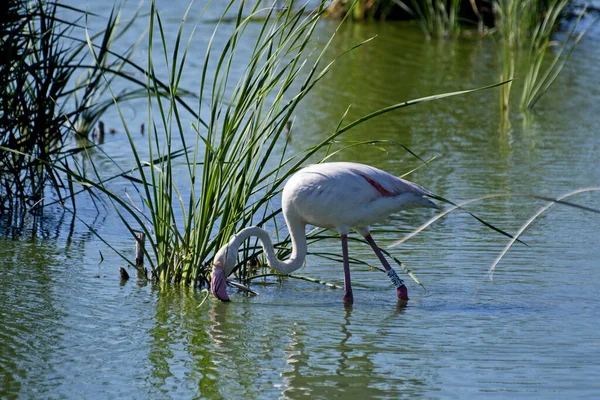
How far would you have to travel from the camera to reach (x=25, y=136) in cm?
684

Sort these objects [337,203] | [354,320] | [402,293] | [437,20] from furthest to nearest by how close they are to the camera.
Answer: [437,20] < [402,293] < [337,203] < [354,320]

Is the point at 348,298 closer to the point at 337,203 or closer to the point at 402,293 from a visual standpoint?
the point at 402,293

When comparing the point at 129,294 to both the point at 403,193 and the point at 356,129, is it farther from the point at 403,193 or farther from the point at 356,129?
the point at 356,129

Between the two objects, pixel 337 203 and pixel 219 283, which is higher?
pixel 337 203

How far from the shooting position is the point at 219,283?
17.9 ft

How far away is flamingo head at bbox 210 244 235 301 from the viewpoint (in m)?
5.44

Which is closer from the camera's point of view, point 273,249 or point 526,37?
point 273,249

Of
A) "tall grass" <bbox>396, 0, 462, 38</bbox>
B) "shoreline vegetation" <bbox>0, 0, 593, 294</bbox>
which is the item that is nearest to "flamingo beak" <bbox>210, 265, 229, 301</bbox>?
"shoreline vegetation" <bbox>0, 0, 593, 294</bbox>

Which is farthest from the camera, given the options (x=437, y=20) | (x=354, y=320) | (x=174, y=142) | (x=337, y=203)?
(x=437, y=20)

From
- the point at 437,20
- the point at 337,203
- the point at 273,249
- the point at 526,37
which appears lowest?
the point at 273,249

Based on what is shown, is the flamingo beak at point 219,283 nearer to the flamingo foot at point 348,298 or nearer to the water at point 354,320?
the water at point 354,320

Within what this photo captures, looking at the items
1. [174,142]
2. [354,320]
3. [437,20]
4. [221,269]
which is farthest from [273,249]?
[437,20]

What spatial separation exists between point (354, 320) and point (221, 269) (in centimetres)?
76

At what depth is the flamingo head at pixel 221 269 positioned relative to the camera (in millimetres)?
5438
